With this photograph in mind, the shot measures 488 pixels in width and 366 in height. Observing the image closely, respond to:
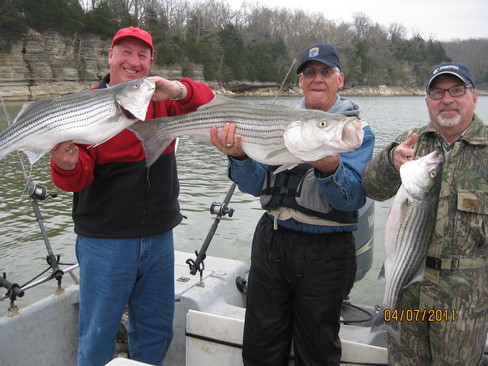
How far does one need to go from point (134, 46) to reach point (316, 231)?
1.98 meters

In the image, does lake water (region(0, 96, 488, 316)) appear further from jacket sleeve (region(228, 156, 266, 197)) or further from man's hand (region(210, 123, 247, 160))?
man's hand (region(210, 123, 247, 160))

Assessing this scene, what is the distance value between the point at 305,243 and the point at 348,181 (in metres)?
0.54

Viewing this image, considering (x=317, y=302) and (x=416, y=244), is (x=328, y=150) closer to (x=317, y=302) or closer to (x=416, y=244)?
(x=416, y=244)

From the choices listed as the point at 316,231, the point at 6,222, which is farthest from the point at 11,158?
the point at 316,231

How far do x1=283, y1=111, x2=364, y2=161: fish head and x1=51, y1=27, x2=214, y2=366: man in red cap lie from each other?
1.06 m

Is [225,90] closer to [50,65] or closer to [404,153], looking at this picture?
[50,65]

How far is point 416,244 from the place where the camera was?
8.79 feet

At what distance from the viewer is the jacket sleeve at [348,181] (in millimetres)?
2799

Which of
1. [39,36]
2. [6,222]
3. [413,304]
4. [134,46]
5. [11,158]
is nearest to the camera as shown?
[413,304]

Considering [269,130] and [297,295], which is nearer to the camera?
[269,130]

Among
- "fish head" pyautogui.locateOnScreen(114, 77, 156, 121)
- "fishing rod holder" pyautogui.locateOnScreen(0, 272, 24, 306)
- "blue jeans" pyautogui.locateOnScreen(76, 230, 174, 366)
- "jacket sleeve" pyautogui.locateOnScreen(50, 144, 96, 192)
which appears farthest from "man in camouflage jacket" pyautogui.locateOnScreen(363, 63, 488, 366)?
"fishing rod holder" pyautogui.locateOnScreen(0, 272, 24, 306)

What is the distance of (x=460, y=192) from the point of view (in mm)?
2762

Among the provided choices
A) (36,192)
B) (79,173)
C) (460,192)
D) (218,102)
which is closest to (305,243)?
(460,192)

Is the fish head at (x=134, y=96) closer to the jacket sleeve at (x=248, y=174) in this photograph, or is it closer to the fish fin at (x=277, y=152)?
the jacket sleeve at (x=248, y=174)
